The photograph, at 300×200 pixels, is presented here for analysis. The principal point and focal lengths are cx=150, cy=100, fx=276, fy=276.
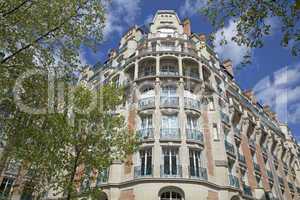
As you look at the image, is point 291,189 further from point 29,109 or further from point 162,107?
point 29,109

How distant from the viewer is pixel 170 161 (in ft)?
60.4

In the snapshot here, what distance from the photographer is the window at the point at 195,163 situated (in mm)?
18266

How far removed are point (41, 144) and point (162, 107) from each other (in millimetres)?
10321

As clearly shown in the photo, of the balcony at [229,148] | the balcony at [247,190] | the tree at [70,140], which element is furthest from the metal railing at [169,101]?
the balcony at [247,190]

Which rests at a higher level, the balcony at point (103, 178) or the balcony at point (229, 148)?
the balcony at point (229, 148)

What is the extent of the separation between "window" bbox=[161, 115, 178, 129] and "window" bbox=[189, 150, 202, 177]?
7.46ft

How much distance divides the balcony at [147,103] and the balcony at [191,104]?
99.8 inches

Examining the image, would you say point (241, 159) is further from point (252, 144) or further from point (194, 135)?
point (194, 135)

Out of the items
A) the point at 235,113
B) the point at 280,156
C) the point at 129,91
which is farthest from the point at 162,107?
the point at 280,156

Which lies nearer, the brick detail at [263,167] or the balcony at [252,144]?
the brick detail at [263,167]

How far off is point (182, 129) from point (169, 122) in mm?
1273

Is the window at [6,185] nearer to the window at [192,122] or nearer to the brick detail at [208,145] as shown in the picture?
the window at [192,122]

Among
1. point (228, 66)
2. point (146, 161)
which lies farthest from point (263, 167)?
point (146, 161)

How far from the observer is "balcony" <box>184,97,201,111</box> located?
21094mm
